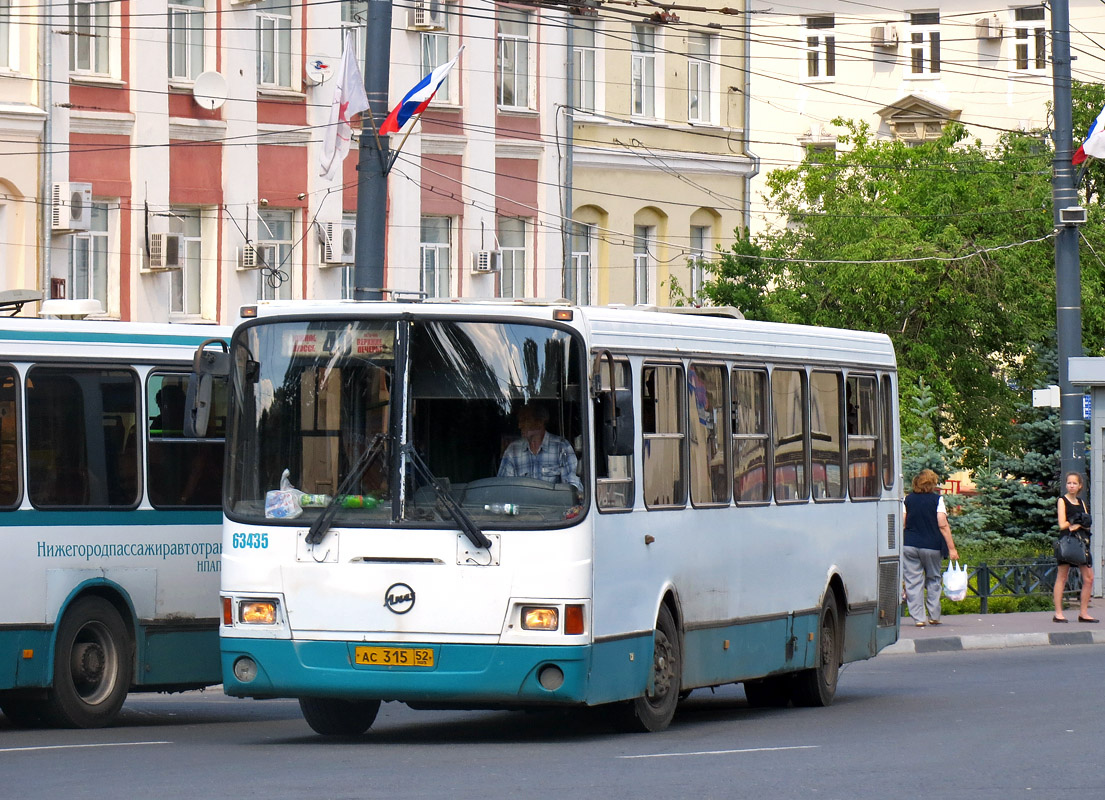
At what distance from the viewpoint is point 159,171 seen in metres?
33.8

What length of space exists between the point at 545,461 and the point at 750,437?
289 cm

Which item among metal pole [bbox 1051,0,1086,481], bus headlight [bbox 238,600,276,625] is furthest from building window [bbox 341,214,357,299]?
bus headlight [bbox 238,600,276,625]

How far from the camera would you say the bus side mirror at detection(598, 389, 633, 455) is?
12.6m

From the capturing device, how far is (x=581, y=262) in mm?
42062

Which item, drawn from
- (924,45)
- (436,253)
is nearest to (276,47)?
(436,253)

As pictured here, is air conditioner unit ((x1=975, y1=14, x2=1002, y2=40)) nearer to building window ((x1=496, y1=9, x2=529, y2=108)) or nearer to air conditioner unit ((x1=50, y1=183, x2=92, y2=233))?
building window ((x1=496, y1=9, x2=529, y2=108))

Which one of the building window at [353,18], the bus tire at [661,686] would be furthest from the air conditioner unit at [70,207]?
the bus tire at [661,686]

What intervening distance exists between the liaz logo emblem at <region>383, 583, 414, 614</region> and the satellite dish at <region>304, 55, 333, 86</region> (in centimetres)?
2413

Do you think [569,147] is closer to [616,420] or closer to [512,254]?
[512,254]

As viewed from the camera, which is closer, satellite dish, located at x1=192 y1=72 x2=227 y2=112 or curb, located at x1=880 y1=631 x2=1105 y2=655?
curb, located at x1=880 y1=631 x2=1105 y2=655

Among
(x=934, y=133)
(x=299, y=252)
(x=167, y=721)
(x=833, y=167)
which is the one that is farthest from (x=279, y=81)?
(x=934, y=133)

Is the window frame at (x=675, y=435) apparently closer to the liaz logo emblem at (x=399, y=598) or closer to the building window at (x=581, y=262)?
the liaz logo emblem at (x=399, y=598)

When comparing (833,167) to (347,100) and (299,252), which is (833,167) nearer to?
(299,252)

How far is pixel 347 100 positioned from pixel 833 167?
2532 centimetres
